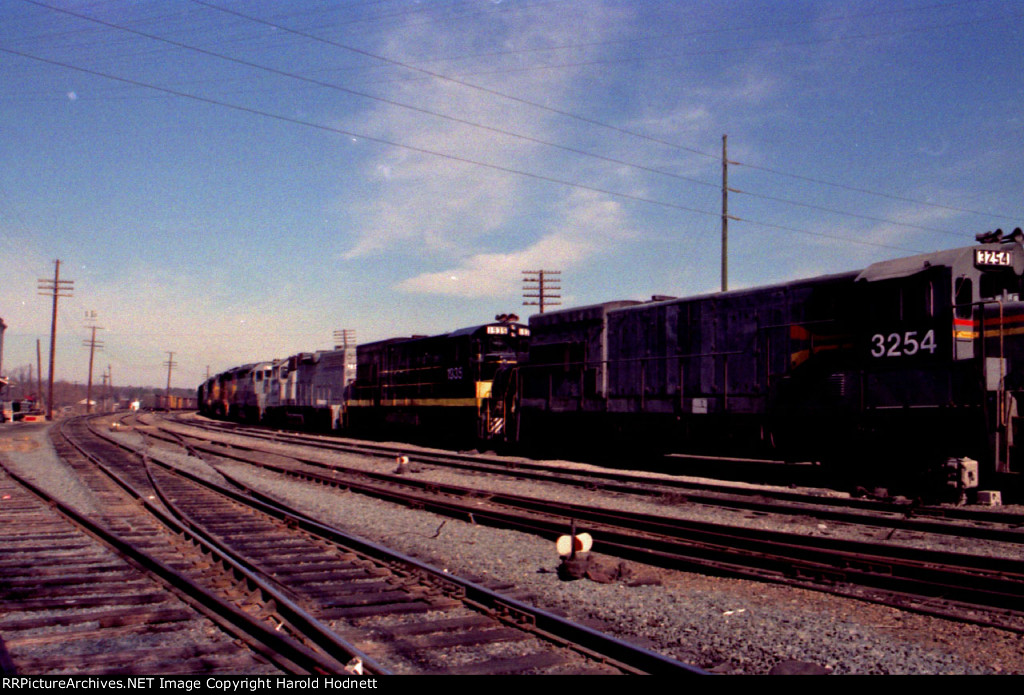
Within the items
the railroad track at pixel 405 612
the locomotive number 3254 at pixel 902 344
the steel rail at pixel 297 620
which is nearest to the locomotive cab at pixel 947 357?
the locomotive number 3254 at pixel 902 344

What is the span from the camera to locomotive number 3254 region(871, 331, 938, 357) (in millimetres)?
11359

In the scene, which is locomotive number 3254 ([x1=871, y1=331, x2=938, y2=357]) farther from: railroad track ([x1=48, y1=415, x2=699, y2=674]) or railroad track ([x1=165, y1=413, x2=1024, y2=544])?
railroad track ([x1=48, y1=415, x2=699, y2=674])

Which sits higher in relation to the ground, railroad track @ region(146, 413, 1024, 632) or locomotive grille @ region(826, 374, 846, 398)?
locomotive grille @ region(826, 374, 846, 398)

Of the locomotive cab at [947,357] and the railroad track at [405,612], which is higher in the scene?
the locomotive cab at [947,357]

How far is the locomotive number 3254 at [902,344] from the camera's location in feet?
37.3

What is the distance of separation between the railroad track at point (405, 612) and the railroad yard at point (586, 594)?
2 centimetres

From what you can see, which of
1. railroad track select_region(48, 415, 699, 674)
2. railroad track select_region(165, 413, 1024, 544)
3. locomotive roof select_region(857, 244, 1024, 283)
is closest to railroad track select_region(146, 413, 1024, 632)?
railroad track select_region(165, 413, 1024, 544)

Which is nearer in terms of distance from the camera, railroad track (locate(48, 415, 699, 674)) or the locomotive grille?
railroad track (locate(48, 415, 699, 674))

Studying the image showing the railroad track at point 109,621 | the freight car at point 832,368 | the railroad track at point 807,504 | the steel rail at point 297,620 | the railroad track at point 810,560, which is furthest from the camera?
the freight car at point 832,368

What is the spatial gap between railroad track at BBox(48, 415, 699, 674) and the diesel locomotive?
772 cm

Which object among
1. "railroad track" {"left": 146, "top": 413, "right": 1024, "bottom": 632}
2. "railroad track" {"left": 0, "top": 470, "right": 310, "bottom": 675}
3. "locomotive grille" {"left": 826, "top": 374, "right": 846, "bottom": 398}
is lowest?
"railroad track" {"left": 0, "top": 470, "right": 310, "bottom": 675}

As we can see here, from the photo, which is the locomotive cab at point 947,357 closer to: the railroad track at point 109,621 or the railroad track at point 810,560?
the railroad track at point 810,560

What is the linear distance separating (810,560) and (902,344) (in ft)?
19.1

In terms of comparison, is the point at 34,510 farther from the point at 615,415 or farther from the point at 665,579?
the point at 615,415
